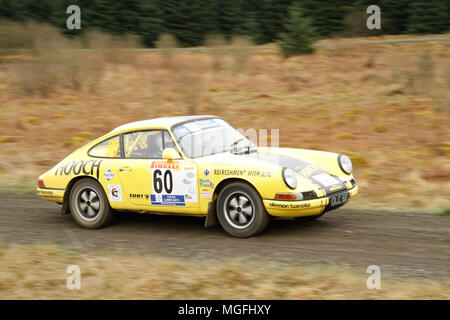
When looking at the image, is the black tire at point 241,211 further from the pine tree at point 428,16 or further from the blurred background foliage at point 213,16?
the pine tree at point 428,16

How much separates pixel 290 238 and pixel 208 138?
64.9 inches

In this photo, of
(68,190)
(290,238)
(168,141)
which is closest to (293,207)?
(290,238)

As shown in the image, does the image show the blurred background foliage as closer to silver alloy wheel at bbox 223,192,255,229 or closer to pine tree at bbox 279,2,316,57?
pine tree at bbox 279,2,316,57

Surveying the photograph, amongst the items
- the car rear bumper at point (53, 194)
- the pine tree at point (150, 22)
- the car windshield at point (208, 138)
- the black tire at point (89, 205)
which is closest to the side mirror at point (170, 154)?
the car windshield at point (208, 138)

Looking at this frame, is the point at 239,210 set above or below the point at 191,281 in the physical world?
above

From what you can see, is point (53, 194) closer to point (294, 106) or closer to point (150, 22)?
point (294, 106)

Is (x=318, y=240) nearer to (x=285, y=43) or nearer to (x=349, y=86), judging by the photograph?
(x=349, y=86)

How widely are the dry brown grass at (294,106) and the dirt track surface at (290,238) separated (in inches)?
65.1

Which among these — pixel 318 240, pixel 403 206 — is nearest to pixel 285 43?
pixel 403 206

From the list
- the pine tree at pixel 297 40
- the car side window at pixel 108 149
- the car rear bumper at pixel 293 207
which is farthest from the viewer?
the pine tree at pixel 297 40

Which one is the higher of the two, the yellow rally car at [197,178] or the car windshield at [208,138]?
the car windshield at [208,138]

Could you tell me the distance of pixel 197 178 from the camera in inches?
274

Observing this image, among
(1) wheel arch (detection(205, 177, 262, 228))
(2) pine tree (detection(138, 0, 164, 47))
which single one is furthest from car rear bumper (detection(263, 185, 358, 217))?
(2) pine tree (detection(138, 0, 164, 47))

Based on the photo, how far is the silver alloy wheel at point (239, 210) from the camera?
6.75 metres
